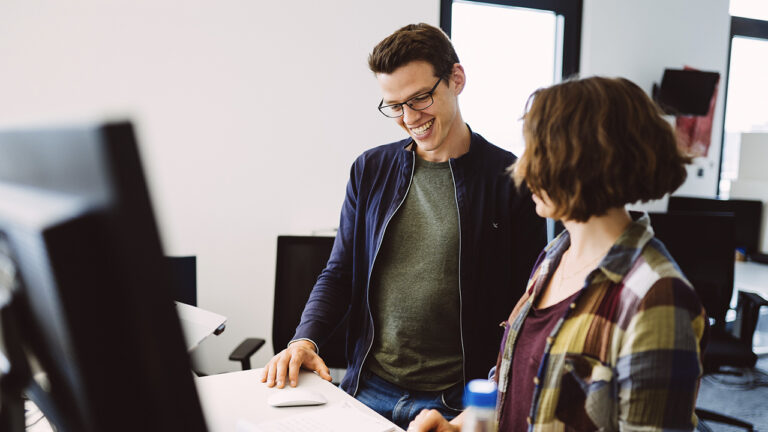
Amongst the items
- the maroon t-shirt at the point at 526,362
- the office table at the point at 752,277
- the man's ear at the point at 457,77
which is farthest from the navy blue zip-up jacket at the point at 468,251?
the office table at the point at 752,277

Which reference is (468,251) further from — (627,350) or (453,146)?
(627,350)

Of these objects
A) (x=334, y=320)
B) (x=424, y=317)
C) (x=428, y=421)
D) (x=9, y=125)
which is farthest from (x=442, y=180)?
(x=9, y=125)

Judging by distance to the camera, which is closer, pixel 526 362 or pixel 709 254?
pixel 526 362

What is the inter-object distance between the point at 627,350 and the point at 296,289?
5.46 feet

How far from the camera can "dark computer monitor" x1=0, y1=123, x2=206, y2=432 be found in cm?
32

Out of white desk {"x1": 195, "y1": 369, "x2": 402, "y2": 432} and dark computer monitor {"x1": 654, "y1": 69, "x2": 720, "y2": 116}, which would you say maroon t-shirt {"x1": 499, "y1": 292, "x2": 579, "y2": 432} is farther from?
dark computer monitor {"x1": 654, "y1": 69, "x2": 720, "y2": 116}

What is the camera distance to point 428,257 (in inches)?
55.5

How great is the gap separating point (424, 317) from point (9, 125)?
1102 millimetres

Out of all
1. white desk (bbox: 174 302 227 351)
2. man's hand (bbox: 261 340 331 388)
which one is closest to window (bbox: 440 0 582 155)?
man's hand (bbox: 261 340 331 388)

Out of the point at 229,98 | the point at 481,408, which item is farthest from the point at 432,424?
the point at 229,98

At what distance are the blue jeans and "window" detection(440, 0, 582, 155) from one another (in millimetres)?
2130

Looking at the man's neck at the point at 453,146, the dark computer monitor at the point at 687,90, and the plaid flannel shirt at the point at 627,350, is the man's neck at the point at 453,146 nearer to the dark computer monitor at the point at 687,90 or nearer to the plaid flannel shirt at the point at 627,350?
the plaid flannel shirt at the point at 627,350

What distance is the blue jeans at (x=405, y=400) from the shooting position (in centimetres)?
131

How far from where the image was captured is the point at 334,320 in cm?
146
